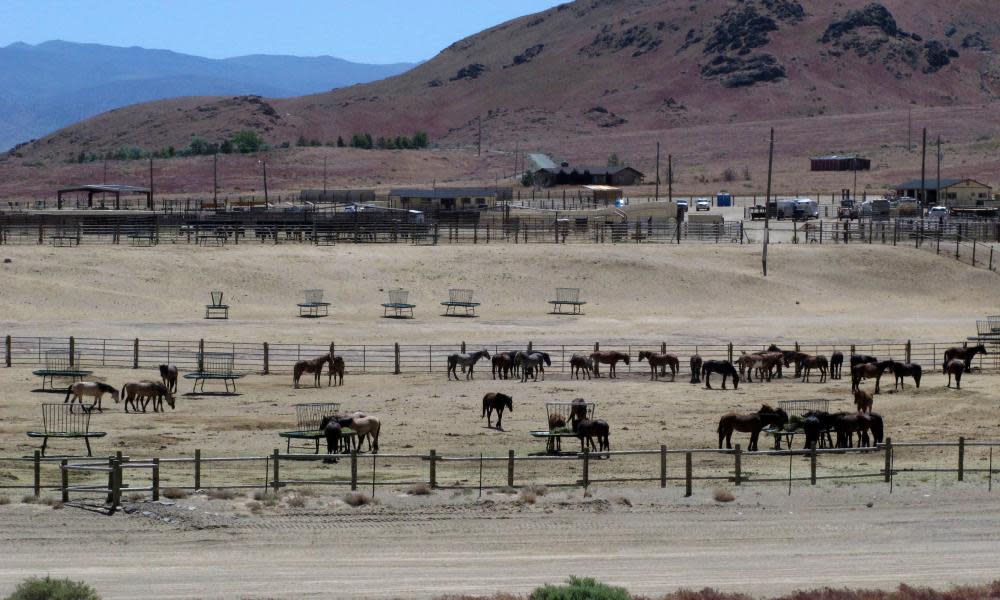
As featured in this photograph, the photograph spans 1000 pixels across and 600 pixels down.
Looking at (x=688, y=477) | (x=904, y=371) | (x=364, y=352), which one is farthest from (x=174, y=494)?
(x=904, y=371)

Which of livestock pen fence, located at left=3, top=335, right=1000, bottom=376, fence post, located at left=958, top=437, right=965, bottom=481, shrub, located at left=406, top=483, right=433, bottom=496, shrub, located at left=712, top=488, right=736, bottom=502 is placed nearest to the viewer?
shrub, located at left=406, top=483, right=433, bottom=496

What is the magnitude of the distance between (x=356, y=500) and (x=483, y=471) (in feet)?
11.5

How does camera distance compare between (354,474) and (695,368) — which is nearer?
(354,474)

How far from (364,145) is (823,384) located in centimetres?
13833

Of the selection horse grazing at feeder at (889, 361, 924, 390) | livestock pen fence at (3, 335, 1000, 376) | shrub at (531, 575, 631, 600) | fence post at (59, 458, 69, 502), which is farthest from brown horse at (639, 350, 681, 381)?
shrub at (531, 575, 631, 600)

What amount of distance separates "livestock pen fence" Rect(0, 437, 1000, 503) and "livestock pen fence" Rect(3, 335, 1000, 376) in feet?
43.6

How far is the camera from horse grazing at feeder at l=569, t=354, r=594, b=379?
125 ft

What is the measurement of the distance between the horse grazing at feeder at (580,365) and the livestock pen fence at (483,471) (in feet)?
36.4

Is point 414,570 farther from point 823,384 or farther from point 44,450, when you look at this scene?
point 823,384

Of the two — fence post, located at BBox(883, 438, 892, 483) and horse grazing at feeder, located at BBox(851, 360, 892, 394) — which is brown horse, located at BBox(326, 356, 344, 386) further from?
fence post, located at BBox(883, 438, 892, 483)

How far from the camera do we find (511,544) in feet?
67.5

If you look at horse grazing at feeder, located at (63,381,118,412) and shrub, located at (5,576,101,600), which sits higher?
horse grazing at feeder, located at (63,381,118,412)

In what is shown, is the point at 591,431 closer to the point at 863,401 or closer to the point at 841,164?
the point at 863,401

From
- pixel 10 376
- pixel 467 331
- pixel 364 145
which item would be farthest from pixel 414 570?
pixel 364 145
